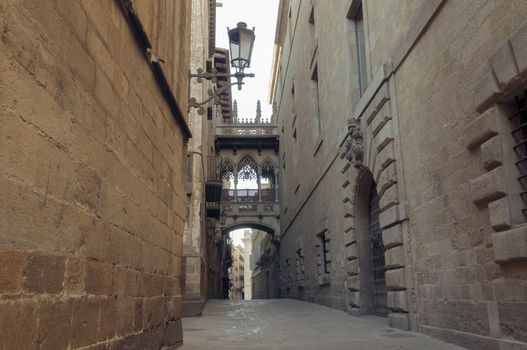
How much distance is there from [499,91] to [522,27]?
59 cm

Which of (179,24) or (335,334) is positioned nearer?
(179,24)

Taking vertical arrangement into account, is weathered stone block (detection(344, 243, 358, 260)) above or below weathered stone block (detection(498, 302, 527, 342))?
above

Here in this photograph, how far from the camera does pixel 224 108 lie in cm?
3316

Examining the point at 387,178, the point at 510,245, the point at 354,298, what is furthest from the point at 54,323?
the point at 354,298

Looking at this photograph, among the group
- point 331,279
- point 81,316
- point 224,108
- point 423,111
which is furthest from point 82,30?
point 224,108

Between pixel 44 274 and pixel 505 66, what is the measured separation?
13.0 ft

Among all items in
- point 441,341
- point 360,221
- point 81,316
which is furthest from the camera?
point 360,221

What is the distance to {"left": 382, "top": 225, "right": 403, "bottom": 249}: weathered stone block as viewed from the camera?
6934mm

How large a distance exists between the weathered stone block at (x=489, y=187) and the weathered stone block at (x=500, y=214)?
63 mm

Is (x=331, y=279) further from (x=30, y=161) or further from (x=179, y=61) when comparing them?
(x=30, y=161)

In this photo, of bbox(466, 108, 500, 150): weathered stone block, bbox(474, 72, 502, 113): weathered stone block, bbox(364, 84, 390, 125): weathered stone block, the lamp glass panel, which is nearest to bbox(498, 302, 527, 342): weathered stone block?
bbox(466, 108, 500, 150): weathered stone block

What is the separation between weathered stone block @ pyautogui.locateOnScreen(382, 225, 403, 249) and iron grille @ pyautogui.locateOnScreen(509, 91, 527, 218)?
2.85 metres

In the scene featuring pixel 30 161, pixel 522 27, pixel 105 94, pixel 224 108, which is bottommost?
pixel 30 161

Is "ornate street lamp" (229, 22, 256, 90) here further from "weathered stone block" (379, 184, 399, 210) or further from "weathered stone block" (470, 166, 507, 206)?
"weathered stone block" (470, 166, 507, 206)
